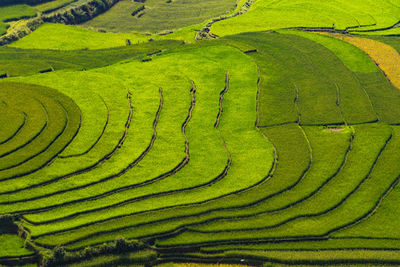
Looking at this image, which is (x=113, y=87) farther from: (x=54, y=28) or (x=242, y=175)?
(x=54, y=28)

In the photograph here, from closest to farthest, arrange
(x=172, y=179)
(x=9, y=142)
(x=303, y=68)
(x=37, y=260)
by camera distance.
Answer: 1. (x=37, y=260)
2. (x=172, y=179)
3. (x=9, y=142)
4. (x=303, y=68)

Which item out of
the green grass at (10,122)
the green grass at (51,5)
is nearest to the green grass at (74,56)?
the green grass at (10,122)

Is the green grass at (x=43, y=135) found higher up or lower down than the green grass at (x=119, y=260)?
higher up

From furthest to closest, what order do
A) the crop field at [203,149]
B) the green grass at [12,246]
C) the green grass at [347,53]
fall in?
the green grass at [347,53] → the crop field at [203,149] → the green grass at [12,246]

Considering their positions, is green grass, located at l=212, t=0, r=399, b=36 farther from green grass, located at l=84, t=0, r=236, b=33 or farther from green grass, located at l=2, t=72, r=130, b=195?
green grass, located at l=2, t=72, r=130, b=195

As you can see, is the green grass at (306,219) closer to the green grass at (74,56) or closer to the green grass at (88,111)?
the green grass at (88,111)

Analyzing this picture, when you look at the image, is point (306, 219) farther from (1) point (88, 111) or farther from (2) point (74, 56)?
(2) point (74, 56)

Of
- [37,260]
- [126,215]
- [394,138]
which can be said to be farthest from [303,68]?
[37,260]
